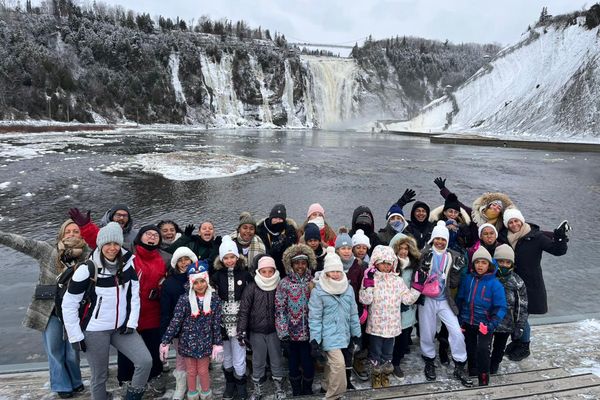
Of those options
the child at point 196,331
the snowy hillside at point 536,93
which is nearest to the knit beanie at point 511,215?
the child at point 196,331

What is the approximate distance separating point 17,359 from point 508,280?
17.1ft

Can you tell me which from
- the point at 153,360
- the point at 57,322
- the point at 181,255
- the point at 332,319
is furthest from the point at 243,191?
the point at 332,319

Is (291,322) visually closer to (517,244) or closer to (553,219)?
(517,244)

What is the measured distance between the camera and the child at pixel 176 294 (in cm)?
336

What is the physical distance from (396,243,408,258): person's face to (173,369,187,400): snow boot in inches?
88.4

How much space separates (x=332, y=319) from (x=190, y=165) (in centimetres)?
1854

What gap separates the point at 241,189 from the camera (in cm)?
1530

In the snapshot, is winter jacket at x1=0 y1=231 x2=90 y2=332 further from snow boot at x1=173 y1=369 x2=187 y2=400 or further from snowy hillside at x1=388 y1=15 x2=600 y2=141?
snowy hillside at x1=388 y1=15 x2=600 y2=141

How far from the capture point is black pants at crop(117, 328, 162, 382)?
11.4ft

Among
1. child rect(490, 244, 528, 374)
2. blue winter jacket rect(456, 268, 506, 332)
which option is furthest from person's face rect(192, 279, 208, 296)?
child rect(490, 244, 528, 374)

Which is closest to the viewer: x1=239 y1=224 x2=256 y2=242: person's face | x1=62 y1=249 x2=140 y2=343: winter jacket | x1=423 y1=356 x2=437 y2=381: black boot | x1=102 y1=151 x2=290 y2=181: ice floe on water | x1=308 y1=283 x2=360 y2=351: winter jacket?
x1=62 y1=249 x2=140 y2=343: winter jacket

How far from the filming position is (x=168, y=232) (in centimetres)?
435

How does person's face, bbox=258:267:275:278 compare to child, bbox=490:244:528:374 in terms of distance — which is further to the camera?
child, bbox=490:244:528:374

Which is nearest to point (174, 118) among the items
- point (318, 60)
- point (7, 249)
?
point (318, 60)
